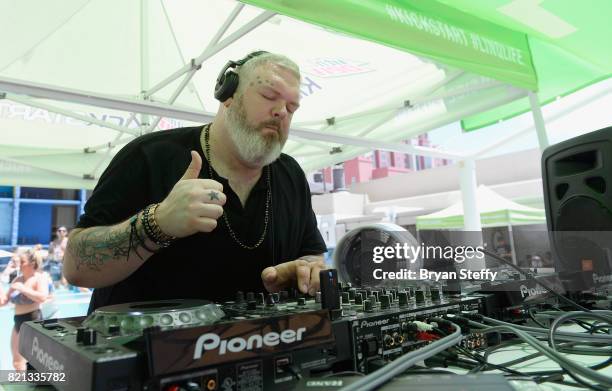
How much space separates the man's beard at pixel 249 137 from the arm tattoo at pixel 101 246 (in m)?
0.38

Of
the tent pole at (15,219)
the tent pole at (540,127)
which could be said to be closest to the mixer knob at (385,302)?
the tent pole at (540,127)

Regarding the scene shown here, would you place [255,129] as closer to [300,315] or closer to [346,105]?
[300,315]

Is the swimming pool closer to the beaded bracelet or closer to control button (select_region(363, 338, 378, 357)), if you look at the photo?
the beaded bracelet

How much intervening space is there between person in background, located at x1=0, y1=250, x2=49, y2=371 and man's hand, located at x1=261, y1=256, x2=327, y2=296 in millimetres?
3376

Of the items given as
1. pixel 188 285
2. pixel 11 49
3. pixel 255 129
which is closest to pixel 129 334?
pixel 188 285

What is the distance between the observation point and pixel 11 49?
1992 mm

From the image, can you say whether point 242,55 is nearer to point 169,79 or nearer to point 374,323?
point 169,79

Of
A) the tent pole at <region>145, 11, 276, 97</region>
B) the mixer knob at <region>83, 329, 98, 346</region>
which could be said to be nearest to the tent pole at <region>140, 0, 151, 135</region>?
the tent pole at <region>145, 11, 276, 97</region>

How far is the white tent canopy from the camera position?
2.17 meters

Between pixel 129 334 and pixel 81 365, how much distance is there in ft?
0.22

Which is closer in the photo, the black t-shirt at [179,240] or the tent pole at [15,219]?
the black t-shirt at [179,240]

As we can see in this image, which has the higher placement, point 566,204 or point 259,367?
point 566,204

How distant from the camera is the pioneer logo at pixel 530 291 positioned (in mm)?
787

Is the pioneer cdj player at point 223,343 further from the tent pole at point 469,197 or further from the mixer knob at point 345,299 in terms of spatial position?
the tent pole at point 469,197
